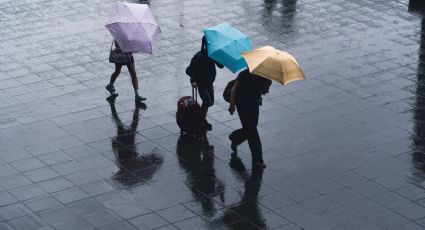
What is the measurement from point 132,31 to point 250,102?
2.77m

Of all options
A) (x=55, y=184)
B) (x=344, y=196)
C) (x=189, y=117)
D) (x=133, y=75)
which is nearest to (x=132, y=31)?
(x=133, y=75)

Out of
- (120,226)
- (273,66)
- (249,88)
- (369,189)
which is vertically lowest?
(369,189)

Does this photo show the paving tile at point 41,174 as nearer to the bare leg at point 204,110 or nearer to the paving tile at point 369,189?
the bare leg at point 204,110

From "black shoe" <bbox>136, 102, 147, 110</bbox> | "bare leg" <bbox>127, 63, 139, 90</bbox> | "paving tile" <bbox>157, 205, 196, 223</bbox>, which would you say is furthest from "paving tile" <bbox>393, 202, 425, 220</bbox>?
"bare leg" <bbox>127, 63, 139, 90</bbox>

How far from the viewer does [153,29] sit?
15.0 m

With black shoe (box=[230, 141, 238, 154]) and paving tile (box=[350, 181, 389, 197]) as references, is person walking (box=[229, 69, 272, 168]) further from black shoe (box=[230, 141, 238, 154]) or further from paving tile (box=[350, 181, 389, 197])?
paving tile (box=[350, 181, 389, 197])

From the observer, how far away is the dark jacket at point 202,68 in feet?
45.9

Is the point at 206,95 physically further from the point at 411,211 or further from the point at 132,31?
the point at 411,211

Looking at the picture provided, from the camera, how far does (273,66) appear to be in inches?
500

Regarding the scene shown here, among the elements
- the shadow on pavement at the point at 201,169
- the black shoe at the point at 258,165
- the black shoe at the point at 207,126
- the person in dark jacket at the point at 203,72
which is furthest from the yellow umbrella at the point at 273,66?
the black shoe at the point at 207,126

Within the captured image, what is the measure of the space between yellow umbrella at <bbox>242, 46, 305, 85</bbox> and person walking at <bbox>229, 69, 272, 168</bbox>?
24cm

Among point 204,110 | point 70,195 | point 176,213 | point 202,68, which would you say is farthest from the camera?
point 204,110

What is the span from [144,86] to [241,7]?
18.8ft

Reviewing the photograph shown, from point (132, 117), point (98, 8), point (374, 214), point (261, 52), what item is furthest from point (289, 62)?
point (98, 8)
